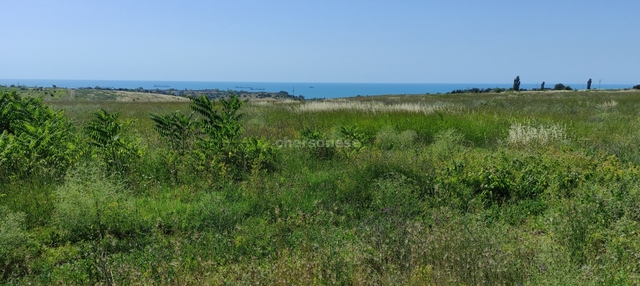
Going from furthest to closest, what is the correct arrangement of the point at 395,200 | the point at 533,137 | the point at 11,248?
the point at 533,137 < the point at 395,200 < the point at 11,248

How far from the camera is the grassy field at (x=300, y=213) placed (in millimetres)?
3471

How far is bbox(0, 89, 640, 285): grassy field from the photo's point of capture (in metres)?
3.47

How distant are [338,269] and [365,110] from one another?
1231 cm

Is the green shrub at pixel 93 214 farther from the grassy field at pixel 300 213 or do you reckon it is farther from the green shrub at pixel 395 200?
the green shrub at pixel 395 200

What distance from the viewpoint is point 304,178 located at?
668 centimetres

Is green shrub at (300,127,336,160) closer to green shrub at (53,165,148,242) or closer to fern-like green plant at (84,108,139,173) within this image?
fern-like green plant at (84,108,139,173)

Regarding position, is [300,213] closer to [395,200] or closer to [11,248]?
[395,200]

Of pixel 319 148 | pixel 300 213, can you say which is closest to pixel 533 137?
pixel 319 148

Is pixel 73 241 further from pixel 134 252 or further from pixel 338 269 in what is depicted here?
pixel 338 269

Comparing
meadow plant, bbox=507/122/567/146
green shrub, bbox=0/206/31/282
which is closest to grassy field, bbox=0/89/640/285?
green shrub, bbox=0/206/31/282

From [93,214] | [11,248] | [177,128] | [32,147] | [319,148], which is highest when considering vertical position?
[177,128]

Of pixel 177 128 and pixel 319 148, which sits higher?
pixel 177 128

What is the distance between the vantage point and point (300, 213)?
15.6 feet

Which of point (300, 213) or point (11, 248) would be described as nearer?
point (11, 248)
